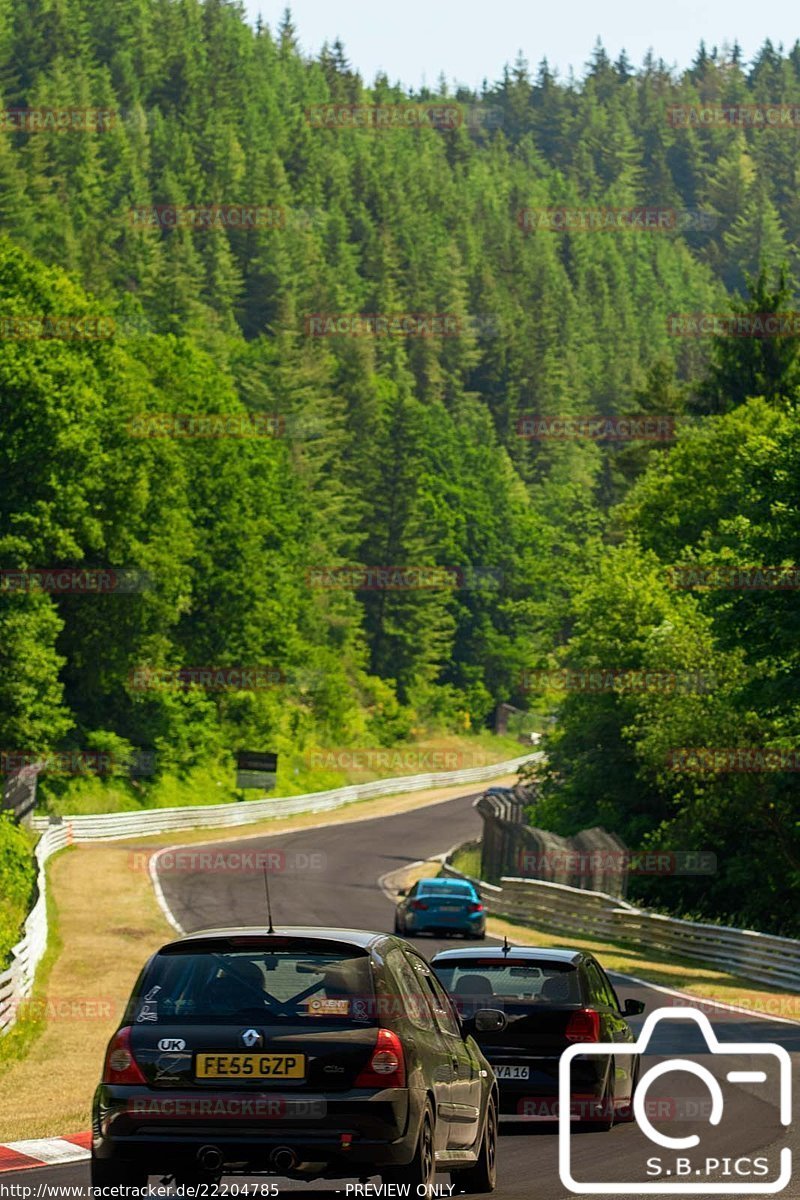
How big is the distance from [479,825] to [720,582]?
40.9m

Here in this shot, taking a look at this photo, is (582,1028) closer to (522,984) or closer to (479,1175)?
(522,984)

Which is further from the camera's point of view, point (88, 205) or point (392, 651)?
point (88, 205)

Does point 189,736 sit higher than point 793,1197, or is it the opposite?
point 793,1197

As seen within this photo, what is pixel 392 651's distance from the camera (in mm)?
136125

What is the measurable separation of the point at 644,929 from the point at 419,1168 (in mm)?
31544

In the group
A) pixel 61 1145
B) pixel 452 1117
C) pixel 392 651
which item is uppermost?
pixel 452 1117

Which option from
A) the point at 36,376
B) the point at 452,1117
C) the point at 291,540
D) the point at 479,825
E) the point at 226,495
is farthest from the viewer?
the point at 291,540

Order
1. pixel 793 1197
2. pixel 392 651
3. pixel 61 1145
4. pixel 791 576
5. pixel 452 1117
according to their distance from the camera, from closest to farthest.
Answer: pixel 452 1117
pixel 793 1197
pixel 61 1145
pixel 791 576
pixel 392 651

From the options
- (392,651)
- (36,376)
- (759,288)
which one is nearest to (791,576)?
(36,376)

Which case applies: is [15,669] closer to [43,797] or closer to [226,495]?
[43,797]

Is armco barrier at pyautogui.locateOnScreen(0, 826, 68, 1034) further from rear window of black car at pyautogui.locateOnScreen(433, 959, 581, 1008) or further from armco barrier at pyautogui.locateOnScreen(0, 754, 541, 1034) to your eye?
rear window of black car at pyautogui.locateOnScreen(433, 959, 581, 1008)

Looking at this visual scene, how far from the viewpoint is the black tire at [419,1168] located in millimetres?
9758

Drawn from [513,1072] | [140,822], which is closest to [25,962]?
[513,1072]

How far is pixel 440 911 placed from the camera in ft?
130
